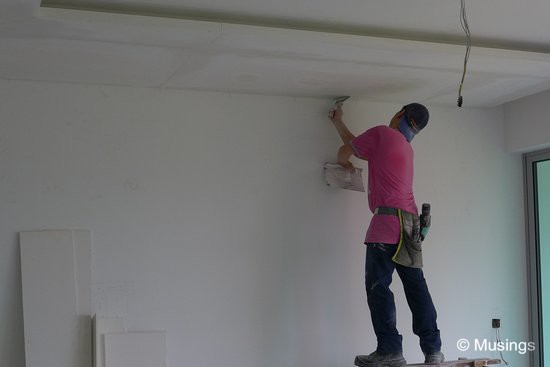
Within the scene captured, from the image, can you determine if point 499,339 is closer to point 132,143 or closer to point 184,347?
point 184,347

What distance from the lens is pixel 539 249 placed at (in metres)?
5.05

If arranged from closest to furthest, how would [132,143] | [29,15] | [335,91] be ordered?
[29,15], [132,143], [335,91]

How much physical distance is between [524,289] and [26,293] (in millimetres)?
3356

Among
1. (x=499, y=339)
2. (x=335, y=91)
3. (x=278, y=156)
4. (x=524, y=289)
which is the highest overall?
(x=335, y=91)

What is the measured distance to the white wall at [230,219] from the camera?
13.4 feet

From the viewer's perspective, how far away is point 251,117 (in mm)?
4496

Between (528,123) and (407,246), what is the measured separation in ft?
5.06

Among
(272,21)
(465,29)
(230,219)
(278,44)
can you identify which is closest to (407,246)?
(230,219)

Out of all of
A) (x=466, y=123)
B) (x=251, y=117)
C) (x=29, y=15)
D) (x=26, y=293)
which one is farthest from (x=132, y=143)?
(x=466, y=123)

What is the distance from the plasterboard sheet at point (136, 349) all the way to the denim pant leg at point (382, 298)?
122cm

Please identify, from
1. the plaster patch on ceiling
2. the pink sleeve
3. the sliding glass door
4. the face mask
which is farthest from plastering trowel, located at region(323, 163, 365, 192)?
the sliding glass door

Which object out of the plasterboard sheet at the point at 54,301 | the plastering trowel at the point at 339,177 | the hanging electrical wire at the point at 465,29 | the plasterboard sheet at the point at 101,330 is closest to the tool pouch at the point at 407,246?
the plastering trowel at the point at 339,177

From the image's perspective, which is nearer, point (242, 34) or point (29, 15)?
point (29, 15)

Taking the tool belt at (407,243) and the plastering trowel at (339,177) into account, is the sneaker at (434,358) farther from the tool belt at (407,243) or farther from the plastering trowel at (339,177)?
the plastering trowel at (339,177)
